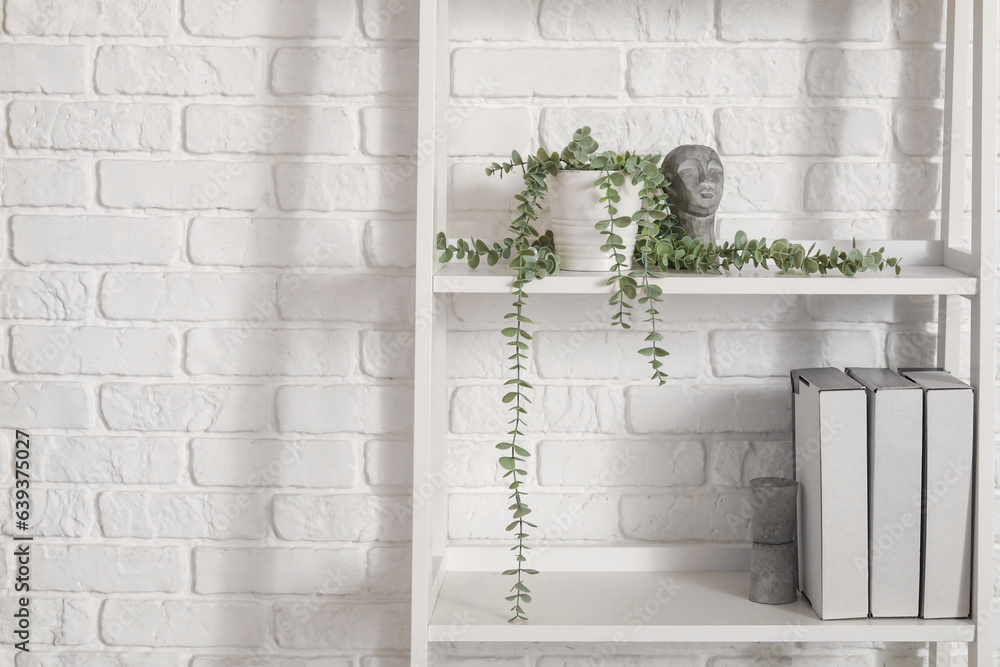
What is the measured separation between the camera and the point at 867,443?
101cm

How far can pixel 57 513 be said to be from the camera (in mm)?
1246

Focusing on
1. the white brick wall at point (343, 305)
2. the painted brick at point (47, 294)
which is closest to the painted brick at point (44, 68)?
the white brick wall at point (343, 305)

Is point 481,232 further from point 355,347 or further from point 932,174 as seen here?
point 932,174

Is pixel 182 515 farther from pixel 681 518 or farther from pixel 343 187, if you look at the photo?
pixel 681 518

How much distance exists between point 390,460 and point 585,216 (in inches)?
18.6

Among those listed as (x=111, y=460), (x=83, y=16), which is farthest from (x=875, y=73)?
(x=111, y=460)

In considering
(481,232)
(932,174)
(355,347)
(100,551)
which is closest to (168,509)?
(100,551)

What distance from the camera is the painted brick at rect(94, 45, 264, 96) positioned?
1.21m

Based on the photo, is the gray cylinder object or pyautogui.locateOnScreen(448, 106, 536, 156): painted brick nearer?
the gray cylinder object

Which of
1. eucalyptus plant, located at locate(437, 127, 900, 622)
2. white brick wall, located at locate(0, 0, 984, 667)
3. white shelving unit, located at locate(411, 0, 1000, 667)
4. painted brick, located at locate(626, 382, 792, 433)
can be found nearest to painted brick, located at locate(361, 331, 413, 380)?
white brick wall, located at locate(0, 0, 984, 667)

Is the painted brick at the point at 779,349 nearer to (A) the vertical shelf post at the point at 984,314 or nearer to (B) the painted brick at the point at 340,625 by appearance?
(A) the vertical shelf post at the point at 984,314

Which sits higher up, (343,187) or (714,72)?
(714,72)

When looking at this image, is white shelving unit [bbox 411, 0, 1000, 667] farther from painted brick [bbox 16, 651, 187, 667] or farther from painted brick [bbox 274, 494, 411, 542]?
painted brick [bbox 16, 651, 187, 667]

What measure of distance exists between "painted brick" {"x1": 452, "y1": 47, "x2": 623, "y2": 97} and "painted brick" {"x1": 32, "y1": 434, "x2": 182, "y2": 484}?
679 mm
